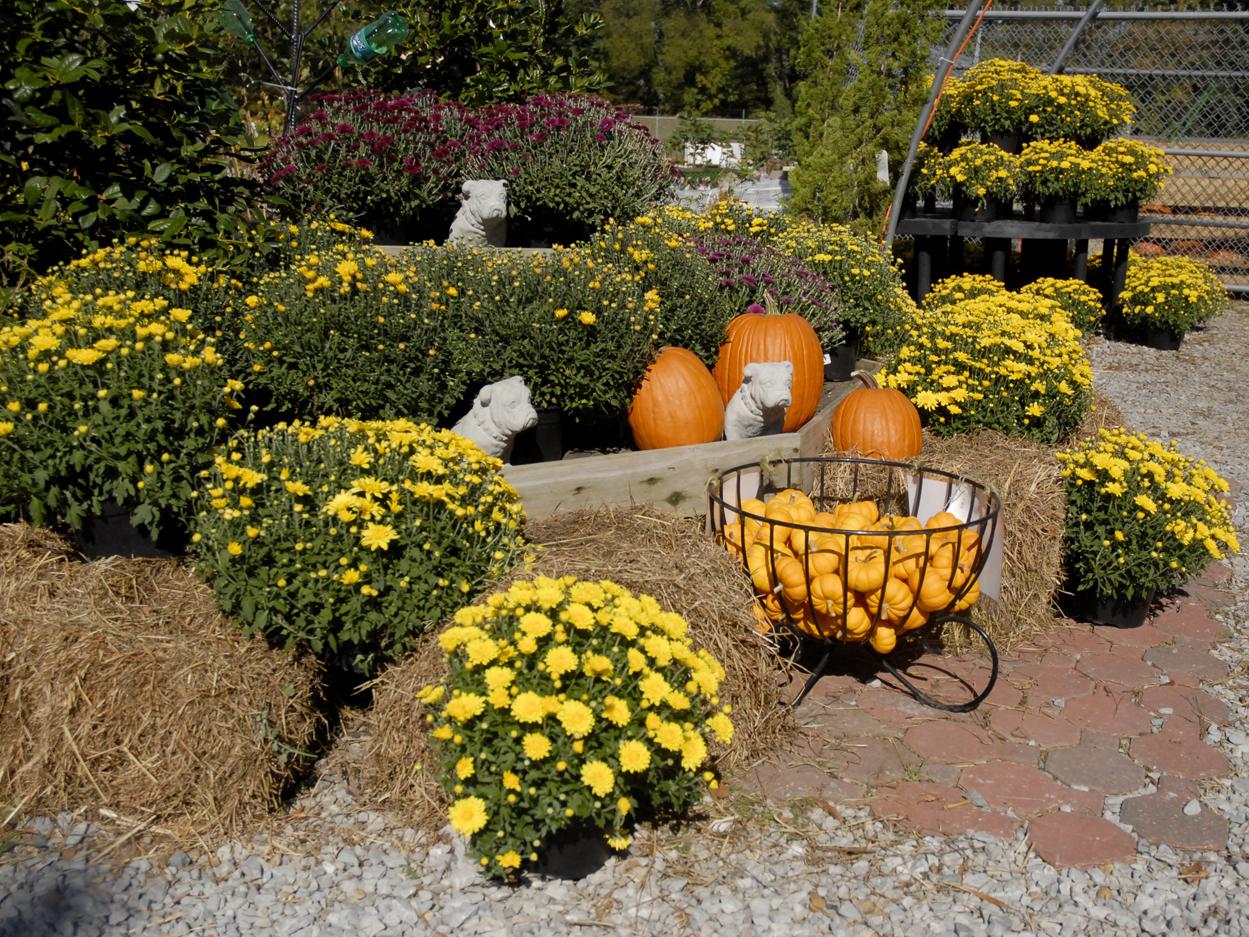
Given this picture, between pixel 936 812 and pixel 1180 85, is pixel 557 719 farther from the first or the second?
pixel 1180 85

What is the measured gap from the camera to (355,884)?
8.10ft

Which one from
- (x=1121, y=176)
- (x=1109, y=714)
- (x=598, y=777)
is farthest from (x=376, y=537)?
(x=1121, y=176)

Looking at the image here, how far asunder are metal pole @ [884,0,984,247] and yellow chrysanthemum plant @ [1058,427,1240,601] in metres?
4.05

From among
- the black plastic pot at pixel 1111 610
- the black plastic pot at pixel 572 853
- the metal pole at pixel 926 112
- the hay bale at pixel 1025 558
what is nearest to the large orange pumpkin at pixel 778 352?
the hay bale at pixel 1025 558

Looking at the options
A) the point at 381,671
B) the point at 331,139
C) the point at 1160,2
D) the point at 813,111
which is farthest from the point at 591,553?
the point at 1160,2

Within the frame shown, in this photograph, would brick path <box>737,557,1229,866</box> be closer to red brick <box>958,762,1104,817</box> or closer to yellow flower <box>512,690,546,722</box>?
red brick <box>958,762,1104,817</box>

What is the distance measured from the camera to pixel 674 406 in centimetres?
427

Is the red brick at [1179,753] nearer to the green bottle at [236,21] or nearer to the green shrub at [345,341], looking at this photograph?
the green shrub at [345,341]

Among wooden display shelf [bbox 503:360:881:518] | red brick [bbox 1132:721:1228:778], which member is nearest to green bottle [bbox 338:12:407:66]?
wooden display shelf [bbox 503:360:881:518]

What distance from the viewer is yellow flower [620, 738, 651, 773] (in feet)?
7.29

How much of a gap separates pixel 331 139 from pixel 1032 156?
5.59 metres

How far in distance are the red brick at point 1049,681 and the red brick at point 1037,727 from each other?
0.35ft

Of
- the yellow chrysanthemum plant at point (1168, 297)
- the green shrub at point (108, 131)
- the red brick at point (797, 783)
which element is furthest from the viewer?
the yellow chrysanthemum plant at point (1168, 297)

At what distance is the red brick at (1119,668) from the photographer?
353 cm
